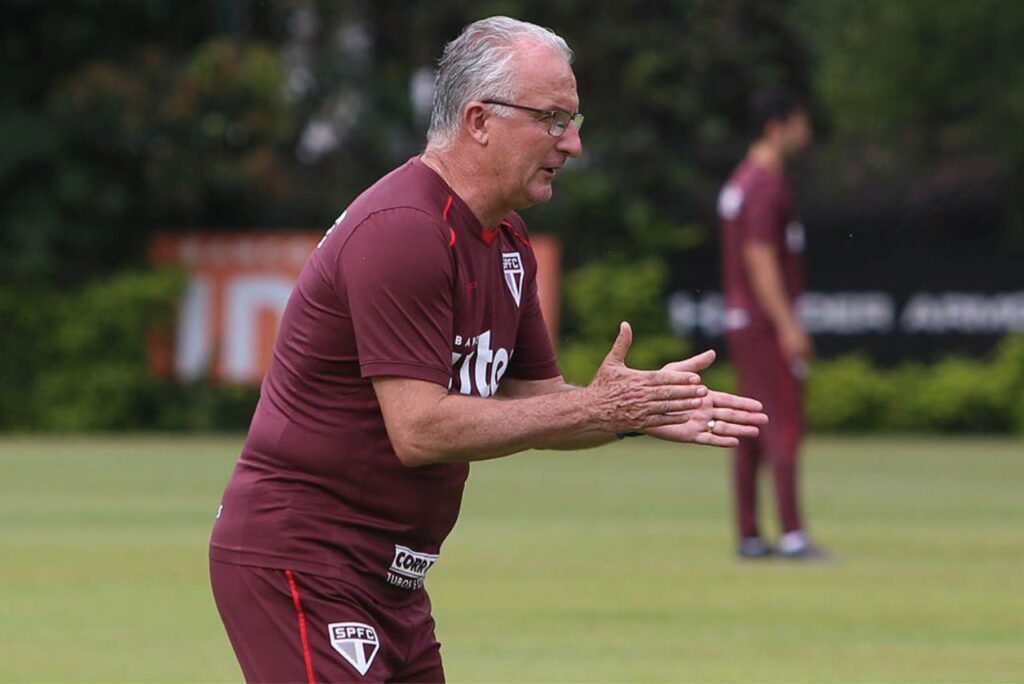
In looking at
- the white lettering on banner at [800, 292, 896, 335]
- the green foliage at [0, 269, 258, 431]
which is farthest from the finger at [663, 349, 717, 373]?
the green foliage at [0, 269, 258, 431]

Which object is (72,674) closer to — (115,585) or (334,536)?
(115,585)

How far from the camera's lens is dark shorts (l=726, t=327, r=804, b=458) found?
12.3m

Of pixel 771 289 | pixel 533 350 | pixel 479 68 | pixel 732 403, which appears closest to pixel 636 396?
pixel 732 403

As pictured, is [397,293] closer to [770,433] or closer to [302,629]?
[302,629]

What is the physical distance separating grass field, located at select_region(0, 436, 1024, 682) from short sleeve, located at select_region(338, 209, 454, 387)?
374 centimetres

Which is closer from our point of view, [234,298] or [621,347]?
[621,347]

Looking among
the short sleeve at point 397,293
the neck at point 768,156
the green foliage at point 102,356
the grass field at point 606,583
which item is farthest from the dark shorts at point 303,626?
the green foliage at point 102,356

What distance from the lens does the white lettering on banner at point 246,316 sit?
25969 mm

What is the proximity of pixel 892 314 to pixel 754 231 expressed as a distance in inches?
544

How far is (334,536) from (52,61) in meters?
24.0

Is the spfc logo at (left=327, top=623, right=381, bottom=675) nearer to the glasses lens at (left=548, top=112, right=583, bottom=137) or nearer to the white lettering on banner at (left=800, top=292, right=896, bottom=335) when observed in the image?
the glasses lens at (left=548, top=112, right=583, bottom=137)

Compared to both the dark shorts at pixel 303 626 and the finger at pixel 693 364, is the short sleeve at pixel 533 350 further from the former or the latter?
the dark shorts at pixel 303 626

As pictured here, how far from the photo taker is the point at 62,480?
18469 millimetres

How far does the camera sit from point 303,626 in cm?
511
